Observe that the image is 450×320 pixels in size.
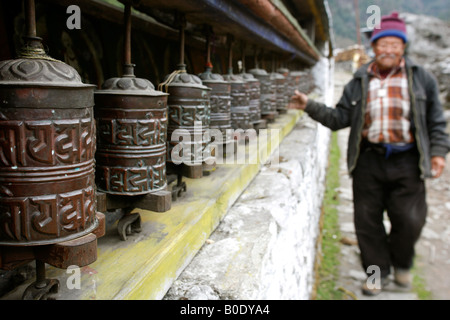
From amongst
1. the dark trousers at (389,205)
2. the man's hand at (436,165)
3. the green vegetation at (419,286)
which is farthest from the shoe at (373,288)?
the man's hand at (436,165)

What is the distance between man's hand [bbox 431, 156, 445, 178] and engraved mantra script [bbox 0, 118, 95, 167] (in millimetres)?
2956

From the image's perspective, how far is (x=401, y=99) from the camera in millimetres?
3068

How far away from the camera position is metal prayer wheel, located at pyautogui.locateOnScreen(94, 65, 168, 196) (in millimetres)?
1194

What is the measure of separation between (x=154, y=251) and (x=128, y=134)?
36 cm

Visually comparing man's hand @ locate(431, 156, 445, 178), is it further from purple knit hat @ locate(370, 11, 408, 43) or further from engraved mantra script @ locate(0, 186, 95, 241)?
engraved mantra script @ locate(0, 186, 95, 241)

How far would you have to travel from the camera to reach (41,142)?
0.84 meters

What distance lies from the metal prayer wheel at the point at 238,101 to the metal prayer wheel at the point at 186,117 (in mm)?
878

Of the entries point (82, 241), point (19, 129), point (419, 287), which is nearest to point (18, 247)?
point (82, 241)

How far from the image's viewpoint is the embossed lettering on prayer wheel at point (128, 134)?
3.92 ft

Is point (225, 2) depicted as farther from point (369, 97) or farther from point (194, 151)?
point (369, 97)

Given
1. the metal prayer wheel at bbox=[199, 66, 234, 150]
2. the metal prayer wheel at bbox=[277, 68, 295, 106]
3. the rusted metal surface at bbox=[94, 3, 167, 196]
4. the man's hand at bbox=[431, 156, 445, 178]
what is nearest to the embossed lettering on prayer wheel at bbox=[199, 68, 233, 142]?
the metal prayer wheel at bbox=[199, 66, 234, 150]

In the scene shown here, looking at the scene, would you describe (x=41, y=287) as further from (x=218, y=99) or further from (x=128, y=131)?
(x=218, y=99)

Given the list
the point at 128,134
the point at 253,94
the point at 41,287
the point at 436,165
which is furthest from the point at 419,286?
the point at 41,287

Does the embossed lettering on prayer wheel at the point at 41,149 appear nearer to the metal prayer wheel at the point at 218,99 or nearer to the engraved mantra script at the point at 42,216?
the engraved mantra script at the point at 42,216
